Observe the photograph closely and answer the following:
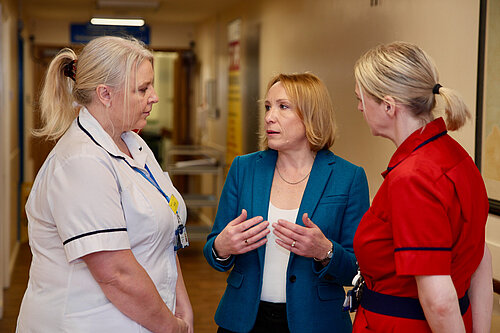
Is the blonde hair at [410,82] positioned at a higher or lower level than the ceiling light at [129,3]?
lower

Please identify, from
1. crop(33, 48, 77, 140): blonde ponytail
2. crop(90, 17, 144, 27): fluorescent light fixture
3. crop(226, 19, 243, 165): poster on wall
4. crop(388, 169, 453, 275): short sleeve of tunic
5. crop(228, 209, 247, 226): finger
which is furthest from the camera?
crop(90, 17, 144, 27): fluorescent light fixture

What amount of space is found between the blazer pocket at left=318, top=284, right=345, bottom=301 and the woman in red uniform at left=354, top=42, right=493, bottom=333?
36 centimetres

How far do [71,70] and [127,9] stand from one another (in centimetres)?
620

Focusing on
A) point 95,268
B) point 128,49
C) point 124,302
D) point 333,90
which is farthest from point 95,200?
point 333,90

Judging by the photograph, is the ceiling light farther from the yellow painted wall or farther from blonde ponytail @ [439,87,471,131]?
blonde ponytail @ [439,87,471,131]

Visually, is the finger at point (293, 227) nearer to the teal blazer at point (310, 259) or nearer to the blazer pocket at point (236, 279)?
the teal blazer at point (310, 259)

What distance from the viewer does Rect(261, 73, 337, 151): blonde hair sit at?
2.04 meters

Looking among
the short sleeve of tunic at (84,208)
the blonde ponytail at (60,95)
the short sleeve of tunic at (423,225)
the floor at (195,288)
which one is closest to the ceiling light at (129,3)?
the floor at (195,288)

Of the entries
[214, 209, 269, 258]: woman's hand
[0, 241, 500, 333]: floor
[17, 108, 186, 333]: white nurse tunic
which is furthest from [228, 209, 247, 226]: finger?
[0, 241, 500, 333]: floor

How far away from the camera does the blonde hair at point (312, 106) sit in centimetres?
204

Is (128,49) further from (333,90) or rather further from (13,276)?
(13,276)

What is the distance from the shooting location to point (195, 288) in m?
5.33

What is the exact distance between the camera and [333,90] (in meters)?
3.77

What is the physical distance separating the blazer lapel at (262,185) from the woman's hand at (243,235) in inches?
3.7
